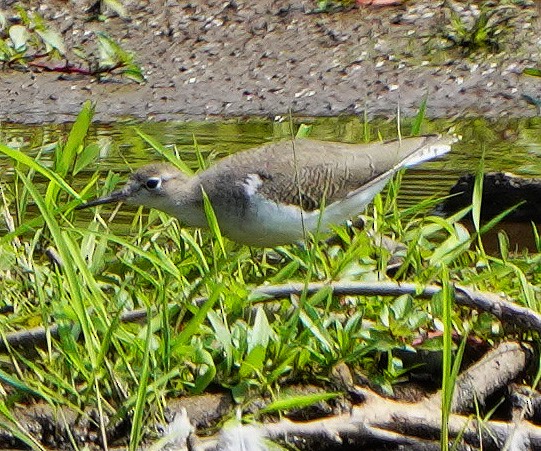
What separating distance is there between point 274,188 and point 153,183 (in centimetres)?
52

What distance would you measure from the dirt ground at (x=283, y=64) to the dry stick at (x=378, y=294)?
4.23m

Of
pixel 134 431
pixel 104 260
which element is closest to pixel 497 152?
pixel 104 260

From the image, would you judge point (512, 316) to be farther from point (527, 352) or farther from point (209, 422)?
point (209, 422)

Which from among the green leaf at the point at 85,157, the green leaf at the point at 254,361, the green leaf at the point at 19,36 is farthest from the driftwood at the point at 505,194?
the green leaf at the point at 19,36

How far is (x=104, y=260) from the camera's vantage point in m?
5.35

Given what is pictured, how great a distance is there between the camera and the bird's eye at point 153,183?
5764 mm

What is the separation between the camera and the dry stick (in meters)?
4.50

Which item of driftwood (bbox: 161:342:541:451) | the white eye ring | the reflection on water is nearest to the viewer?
driftwood (bbox: 161:342:541:451)

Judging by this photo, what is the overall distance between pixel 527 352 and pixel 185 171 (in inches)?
78.7

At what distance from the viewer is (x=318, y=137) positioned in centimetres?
821

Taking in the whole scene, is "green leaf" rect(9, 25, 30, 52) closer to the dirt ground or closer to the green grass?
the dirt ground

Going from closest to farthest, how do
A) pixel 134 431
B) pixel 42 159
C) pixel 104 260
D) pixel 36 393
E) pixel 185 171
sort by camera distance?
pixel 134 431, pixel 36 393, pixel 104 260, pixel 185 171, pixel 42 159

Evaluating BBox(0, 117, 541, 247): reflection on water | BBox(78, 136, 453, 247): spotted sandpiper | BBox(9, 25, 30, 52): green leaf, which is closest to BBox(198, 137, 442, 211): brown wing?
BBox(78, 136, 453, 247): spotted sandpiper

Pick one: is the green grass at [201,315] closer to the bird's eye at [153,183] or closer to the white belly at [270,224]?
the white belly at [270,224]
